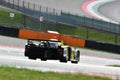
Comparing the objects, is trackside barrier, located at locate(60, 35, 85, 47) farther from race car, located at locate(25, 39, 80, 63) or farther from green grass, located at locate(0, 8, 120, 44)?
race car, located at locate(25, 39, 80, 63)

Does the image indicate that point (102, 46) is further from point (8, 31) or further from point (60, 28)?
point (8, 31)

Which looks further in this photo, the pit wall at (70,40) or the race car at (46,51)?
the pit wall at (70,40)

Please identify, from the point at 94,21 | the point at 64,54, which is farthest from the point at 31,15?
the point at 64,54

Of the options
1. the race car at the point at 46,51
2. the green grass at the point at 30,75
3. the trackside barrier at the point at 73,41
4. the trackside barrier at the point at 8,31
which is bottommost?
the green grass at the point at 30,75

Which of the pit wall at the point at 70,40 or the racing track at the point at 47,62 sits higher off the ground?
the pit wall at the point at 70,40

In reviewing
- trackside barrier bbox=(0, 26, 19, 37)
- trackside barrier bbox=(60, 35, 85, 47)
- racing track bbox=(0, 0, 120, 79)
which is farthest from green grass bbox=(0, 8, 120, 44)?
racing track bbox=(0, 0, 120, 79)

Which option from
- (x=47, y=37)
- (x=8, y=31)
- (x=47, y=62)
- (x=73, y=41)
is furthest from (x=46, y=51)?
(x=73, y=41)

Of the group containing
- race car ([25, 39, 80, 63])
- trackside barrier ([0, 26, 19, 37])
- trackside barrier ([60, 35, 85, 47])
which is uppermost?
trackside barrier ([0, 26, 19, 37])

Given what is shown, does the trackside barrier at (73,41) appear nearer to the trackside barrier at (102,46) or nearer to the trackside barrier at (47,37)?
the trackside barrier at (47,37)

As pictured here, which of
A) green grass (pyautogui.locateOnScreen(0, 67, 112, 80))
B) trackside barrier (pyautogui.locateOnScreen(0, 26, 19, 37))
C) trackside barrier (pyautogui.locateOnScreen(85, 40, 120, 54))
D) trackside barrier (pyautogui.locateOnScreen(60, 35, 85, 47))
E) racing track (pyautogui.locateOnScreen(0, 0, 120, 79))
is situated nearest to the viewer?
green grass (pyautogui.locateOnScreen(0, 67, 112, 80))

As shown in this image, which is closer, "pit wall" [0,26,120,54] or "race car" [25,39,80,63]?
"race car" [25,39,80,63]

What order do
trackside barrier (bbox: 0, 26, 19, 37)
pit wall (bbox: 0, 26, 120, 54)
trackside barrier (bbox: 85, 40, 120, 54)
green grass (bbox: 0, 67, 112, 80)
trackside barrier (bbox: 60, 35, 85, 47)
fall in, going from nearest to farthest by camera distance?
green grass (bbox: 0, 67, 112, 80) → trackside barrier (bbox: 0, 26, 19, 37) → pit wall (bbox: 0, 26, 120, 54) → trackside barrier (bbox: 60, 35, 85, 47) → trackside barrier (bbox: 85, 40, 120, 54)

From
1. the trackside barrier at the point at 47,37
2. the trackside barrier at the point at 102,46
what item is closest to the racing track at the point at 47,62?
the trackside barrier at the point at 102,46

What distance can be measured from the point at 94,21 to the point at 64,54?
18.4 meters
